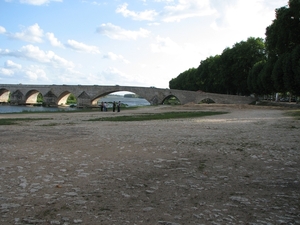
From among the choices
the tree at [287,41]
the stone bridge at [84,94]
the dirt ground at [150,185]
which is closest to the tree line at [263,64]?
the tree at [287,41]

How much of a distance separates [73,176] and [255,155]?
493 cm

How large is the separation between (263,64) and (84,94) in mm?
57304

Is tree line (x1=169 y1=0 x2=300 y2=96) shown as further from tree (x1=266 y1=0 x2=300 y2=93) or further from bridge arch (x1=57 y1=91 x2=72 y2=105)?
bridge arch (x1=57 y1=91 x2=72 y2=105)

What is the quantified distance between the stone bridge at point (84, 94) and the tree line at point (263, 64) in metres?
6.41

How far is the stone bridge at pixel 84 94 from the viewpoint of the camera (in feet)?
249

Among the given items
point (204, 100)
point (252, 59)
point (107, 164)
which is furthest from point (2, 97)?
point (107, 164)

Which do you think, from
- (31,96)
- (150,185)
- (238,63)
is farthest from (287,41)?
(31,96)

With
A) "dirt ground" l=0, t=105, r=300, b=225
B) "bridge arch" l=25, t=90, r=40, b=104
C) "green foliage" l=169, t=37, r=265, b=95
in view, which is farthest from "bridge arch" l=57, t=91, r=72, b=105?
"dirt ground" l=0, t=105, r=300, b=225

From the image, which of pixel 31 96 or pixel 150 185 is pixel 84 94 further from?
pixel 150 185

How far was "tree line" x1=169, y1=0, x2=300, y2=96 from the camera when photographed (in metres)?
36.7

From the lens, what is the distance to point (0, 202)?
182 inches

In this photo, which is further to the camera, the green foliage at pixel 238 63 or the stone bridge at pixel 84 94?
the stone bridge at pixel 84 94

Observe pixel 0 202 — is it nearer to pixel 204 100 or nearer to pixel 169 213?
pixel 169 213

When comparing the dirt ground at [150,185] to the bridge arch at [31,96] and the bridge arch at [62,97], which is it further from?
the bridge arch at [31,96]
